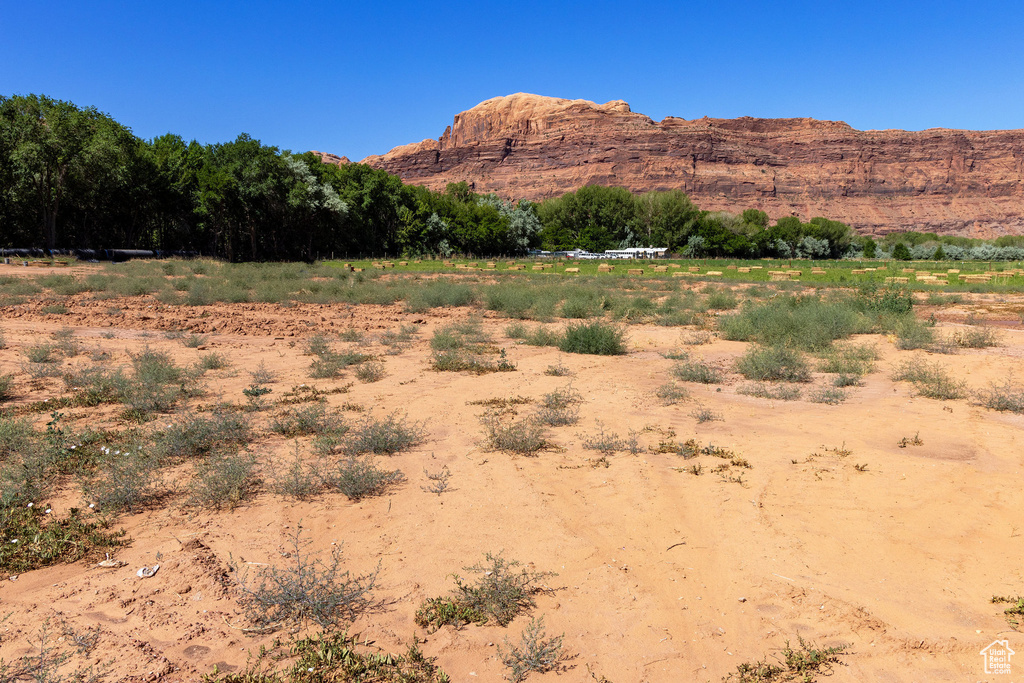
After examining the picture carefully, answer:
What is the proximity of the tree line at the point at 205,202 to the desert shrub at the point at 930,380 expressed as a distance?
4616 cm

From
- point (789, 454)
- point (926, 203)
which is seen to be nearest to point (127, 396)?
point (789, 454)

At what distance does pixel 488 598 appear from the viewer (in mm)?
Answer: 3773

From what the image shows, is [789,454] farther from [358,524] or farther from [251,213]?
[251,213]

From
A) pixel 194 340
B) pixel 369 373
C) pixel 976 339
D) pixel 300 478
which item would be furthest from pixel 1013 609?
pixel 194 340

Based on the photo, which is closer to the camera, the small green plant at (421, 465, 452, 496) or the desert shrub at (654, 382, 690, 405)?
the small green plant at (421, 465, 452, 496)

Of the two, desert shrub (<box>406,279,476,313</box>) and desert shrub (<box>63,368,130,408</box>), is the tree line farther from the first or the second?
desert shrub (<box>63,368,130,408</box>)

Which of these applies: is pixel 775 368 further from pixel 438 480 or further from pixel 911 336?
pixel 438 480

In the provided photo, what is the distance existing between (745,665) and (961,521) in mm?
3010

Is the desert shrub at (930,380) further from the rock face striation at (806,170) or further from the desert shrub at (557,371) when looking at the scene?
→ the rock face striation at (806,170)

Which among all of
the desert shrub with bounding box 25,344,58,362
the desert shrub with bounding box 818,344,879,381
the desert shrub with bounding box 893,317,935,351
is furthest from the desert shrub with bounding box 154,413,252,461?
the desert shrub with bounding box 893,317,935,351

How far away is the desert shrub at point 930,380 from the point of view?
881 centimetres

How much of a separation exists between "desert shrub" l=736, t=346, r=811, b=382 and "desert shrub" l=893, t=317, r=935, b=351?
4140 millimetres

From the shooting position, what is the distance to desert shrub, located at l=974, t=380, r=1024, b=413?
7949 mm

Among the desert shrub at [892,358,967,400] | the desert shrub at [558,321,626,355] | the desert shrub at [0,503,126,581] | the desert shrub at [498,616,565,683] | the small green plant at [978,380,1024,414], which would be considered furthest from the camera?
the desert shrub at [558,321,626,355]
